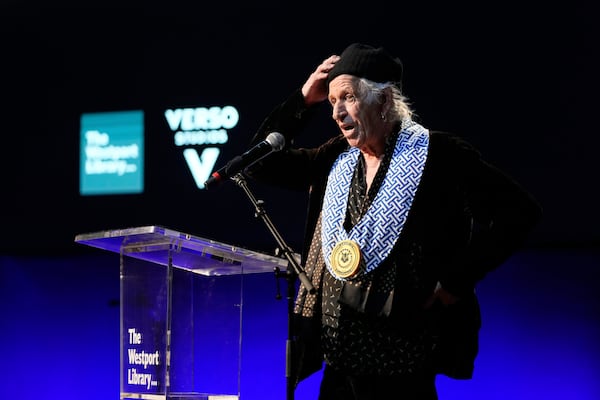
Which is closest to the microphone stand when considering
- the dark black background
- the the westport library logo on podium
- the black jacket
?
the black jacket

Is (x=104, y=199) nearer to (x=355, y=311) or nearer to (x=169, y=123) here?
(x=169, y=123)

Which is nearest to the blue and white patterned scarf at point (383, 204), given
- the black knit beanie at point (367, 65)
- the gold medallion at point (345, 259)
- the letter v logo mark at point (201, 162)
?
the gold medallion at point (345, 259)

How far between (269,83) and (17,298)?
1987 millimetres

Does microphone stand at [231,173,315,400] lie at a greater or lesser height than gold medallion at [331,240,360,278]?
lesser

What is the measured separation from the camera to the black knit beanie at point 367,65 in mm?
1905

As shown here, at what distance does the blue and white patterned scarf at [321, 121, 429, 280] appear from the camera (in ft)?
5.80

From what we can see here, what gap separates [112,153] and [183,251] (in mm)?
2642

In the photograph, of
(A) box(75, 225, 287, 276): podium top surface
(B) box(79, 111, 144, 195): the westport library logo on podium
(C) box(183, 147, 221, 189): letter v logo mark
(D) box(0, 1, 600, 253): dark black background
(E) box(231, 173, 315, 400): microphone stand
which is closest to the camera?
(E) box(231, 173, 315, 400): microphone stand

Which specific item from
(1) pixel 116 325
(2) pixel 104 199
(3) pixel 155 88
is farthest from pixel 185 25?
(1) pixel 116 325

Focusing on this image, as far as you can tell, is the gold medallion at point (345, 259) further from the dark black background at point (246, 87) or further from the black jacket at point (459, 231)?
the dark black background at point (246, 87)

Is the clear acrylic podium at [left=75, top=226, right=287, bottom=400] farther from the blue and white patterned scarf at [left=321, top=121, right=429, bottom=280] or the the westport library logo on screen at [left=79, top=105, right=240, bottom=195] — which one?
the the westport library logo on screen at [left=79, top=105, right=240, bottom=195]

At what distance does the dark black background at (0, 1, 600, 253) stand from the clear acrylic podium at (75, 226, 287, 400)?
2.04 meters

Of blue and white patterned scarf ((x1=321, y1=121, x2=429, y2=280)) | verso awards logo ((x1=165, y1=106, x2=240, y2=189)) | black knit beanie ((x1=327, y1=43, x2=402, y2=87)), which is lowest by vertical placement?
blue and white patterned scarf ((x1=321, y1=121, x2=429, y2=280))

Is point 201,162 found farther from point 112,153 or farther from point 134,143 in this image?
point 112,153
